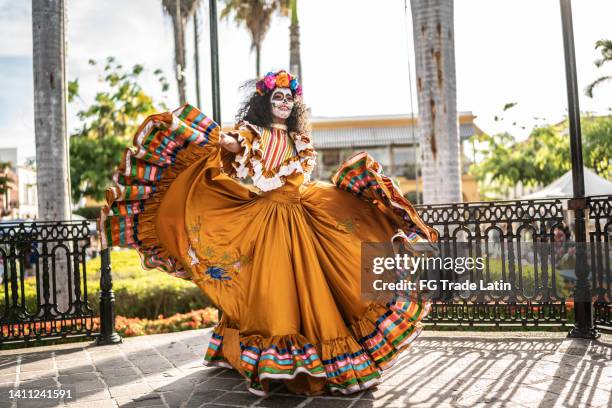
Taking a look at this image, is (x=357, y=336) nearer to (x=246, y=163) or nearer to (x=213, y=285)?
(x=213, y=285)

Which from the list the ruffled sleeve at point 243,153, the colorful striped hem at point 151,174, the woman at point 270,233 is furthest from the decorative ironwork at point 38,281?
the ruffled sleeve at point 243,153

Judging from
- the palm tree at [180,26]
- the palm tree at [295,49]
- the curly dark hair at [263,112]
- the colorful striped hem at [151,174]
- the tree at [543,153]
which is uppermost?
the palm tree at [180,26]

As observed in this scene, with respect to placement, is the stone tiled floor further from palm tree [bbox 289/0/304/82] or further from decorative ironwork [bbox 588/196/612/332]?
palm tree [bbox 289/0/304/82]

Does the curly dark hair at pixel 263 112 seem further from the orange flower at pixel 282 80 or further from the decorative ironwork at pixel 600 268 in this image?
the decorative ironwork at pixel 600 268

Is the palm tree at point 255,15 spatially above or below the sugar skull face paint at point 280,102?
above

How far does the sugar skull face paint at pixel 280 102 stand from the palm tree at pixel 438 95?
118 inches

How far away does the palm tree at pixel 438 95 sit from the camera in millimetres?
6559

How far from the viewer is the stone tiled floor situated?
3541 mm

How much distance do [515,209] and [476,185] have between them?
92.4 ft

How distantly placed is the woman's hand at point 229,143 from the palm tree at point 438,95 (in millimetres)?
3412

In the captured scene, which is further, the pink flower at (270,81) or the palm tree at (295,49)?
the palm tree at (295,49)

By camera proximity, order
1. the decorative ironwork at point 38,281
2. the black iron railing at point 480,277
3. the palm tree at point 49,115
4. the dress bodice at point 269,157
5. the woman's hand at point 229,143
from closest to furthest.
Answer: the woman's hand at point 229,143 < the dress bodice at point 269,157 < the black iron railing at point 480,277 < the decorative ironwork at point 38,281 < the palm tree at point 49,115
